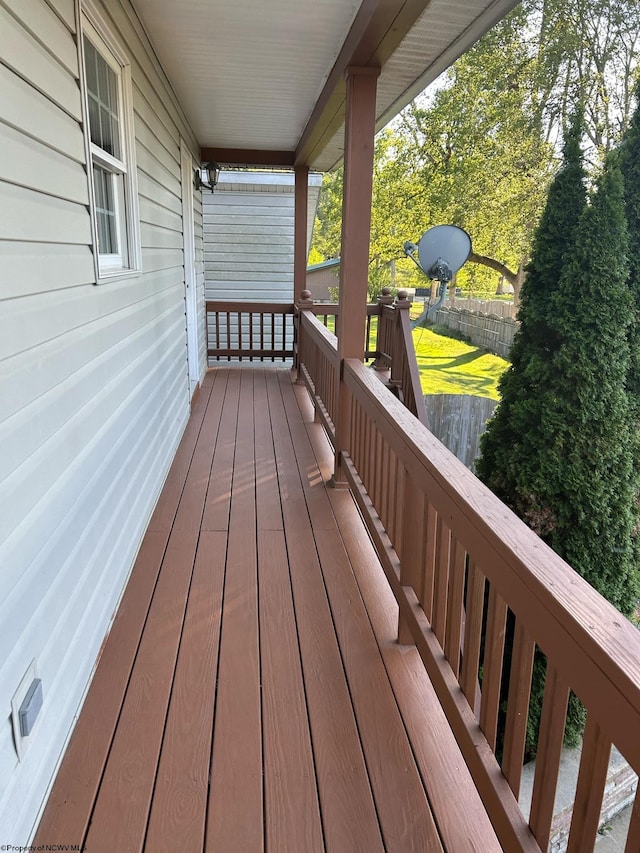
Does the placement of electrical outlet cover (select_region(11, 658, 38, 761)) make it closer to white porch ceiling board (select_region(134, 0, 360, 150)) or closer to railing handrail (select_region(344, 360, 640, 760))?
railing handrail (select_region(344, 360, 640, 760))

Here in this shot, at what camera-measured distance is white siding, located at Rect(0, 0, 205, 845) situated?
1429mm

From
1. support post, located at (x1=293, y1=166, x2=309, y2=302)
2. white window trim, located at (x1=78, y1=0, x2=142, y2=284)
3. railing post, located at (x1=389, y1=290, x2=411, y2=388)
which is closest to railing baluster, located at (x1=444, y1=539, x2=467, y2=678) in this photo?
white window trim, located at (x1=78, y1=0, x2=142, y2=284)

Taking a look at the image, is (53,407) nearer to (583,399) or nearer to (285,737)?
(285,737)

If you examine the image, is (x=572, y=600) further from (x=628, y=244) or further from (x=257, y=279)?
(x=257, y=279)

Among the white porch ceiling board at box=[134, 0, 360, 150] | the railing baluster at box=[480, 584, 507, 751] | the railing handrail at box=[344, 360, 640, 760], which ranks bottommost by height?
the railing baluster at box=[480, 584, 507, 751]

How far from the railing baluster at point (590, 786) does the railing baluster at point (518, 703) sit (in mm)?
210

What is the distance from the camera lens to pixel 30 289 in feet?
5.16

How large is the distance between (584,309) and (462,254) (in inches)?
78.5

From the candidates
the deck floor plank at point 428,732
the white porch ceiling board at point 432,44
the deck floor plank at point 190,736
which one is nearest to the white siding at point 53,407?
the deck floor plank at point 190,736

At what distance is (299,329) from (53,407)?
5.81 metres

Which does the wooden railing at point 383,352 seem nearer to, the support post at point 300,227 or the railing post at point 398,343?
the railing post at point 398,343

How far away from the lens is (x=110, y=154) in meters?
2.78

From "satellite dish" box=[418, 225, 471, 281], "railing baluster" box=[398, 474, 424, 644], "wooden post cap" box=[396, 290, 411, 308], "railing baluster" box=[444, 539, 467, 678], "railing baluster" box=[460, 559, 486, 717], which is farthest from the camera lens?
"satellite dish" box=[418, 225, 471, 281]

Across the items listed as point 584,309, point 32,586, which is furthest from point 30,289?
point 584,309
